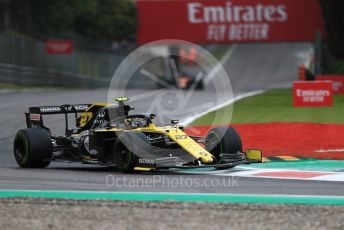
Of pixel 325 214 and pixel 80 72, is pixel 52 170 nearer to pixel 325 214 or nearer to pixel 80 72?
pixel 325 214

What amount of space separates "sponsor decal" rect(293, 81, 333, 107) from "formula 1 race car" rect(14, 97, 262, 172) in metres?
14.4

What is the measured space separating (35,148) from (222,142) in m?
3.08

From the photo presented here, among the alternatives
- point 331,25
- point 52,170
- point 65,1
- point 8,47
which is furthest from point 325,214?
point 65,1

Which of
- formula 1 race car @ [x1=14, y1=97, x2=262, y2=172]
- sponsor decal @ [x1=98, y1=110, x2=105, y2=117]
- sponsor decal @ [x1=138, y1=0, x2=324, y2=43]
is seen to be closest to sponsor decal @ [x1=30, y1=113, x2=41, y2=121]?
formula 1 race car @ [x1=14, y1=97, x2=262, y2=172]

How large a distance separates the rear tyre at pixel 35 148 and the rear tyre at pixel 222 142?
268 centimetres

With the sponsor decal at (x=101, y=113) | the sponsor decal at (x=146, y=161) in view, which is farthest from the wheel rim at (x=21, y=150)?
the sponsor decal at (x=146, y=161)

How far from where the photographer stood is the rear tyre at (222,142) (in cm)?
1337

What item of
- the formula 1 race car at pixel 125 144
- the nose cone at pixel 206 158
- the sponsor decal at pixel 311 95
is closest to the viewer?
the nose cone at pixel 206 158

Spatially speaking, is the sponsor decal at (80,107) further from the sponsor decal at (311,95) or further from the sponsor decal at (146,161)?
the sponsor decal at (311,95)

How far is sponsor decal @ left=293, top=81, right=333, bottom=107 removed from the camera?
93.5ft

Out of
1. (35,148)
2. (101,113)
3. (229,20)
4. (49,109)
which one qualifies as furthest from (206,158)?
(229,20)

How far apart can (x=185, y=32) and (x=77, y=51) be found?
7548mm

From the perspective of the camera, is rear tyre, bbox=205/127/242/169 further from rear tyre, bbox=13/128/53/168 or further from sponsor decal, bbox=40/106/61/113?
sponsor decal, bbox=40/106/61/113

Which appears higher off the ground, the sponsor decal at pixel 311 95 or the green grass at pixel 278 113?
the sponsor decal at pixel 311 95
